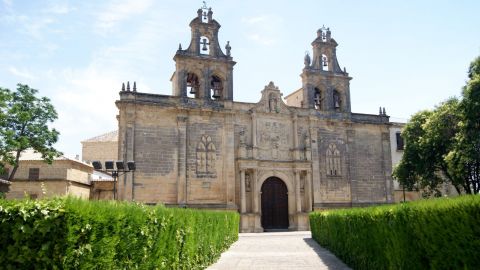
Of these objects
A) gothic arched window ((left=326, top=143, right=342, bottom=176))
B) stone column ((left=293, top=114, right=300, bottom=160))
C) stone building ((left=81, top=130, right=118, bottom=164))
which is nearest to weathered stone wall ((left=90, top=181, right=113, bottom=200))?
stone building ((left=81, top=130, right=118, bottom=164))

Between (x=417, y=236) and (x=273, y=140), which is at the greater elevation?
(x=273, y=140)

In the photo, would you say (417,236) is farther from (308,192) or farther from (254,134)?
(308,192)

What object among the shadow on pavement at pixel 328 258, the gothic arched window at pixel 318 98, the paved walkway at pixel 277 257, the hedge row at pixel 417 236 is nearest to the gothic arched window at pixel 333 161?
the gothic arched window at pixel 318 98

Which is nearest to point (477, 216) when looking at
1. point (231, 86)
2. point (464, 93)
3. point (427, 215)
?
point (427, 215)

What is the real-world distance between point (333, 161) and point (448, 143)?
26.4ft

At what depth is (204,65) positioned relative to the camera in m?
27.3

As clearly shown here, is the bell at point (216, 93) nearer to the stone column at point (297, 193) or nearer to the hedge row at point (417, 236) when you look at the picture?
the stone column at point (297, 193)

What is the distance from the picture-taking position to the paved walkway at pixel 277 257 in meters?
11.8

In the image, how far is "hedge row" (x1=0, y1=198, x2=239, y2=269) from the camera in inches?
175

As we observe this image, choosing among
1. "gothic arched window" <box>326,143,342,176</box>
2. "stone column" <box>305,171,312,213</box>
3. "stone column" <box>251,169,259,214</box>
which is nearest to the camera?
"stone column" <box>251,169,259,214</box>

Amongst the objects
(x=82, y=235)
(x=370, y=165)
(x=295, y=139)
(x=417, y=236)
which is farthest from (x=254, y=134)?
(x=82, y=235)

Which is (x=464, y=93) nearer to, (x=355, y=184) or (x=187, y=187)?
(x=355, y=184)

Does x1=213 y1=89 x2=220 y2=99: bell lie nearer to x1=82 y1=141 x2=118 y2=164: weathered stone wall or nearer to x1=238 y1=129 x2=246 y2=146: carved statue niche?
x1=238 y1=129 x2=246 y2=146: carved statue niche

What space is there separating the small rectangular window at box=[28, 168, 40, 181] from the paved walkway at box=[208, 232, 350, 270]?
58.6ft
